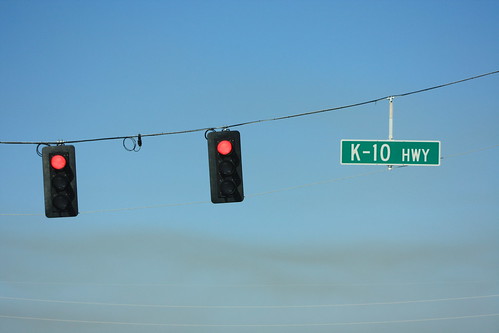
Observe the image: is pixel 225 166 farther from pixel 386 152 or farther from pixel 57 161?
pixel 386 152

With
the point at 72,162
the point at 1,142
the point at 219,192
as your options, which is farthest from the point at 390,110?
the point at 1,142

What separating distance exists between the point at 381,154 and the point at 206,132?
359cm

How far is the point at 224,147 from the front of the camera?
12.8 m

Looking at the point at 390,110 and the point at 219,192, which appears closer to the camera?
the point at 219,192

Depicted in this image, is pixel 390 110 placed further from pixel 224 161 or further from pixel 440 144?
pixel 224 161

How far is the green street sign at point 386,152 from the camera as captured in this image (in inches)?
551

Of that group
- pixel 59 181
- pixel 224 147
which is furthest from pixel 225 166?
pixel 59 181

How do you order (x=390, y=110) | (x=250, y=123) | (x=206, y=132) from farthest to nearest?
1. (x=250, y=123)
2. (x=390, y=110)
3. (x=206, y=132)

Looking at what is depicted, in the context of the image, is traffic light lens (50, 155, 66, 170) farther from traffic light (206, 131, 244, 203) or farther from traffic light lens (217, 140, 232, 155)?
traffic light lens (217, 140, 232, 155)

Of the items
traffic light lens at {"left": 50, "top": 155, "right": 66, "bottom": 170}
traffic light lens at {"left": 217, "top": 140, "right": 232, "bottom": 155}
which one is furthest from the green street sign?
traffic light lens at {"left": 50, "top": 155, "right": 66, "bottom": 170}

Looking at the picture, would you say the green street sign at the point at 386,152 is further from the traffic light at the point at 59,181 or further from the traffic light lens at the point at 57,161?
the traffic light lens at the point at 57,161

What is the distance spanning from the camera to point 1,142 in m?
15.4

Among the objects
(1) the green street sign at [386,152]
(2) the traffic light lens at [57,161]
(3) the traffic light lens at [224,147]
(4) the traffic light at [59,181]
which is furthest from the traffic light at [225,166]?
(2) the traffic light lens at [57,161]

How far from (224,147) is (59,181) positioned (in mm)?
3191
